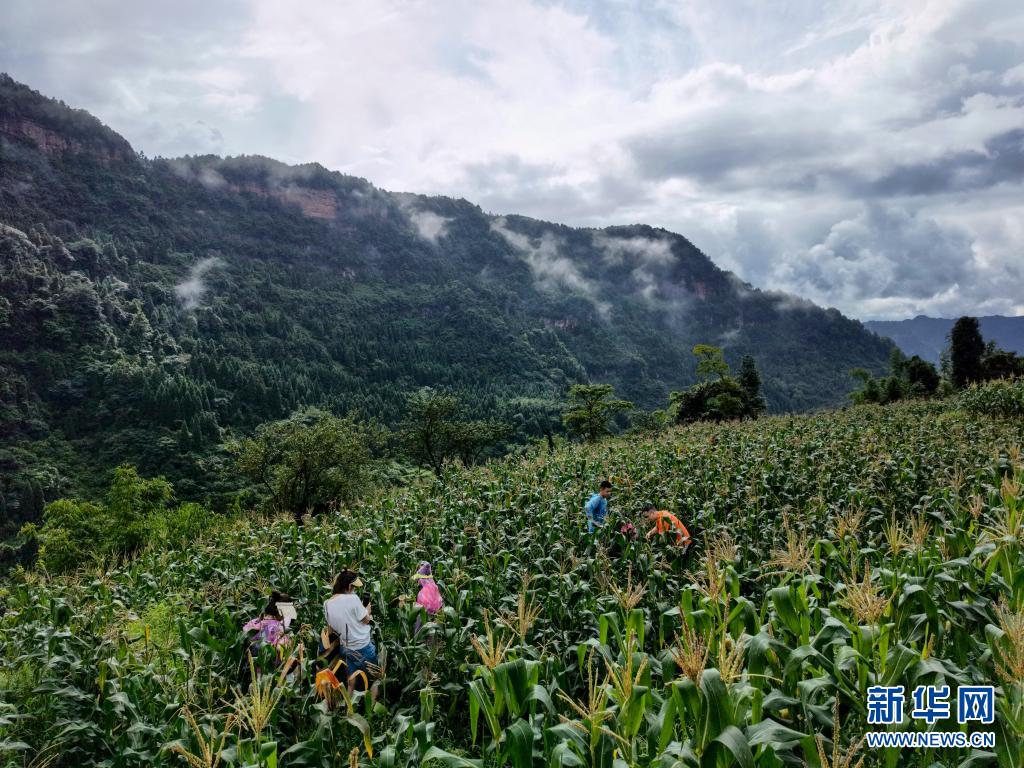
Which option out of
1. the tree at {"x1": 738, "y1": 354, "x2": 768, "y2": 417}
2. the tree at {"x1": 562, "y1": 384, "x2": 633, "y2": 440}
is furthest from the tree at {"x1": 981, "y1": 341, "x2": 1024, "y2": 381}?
the tree at {"x1": 562, "y1": 384, "x2": 633, "y2": 440}

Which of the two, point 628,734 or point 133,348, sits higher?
point 133,348

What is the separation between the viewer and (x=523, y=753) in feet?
10.6

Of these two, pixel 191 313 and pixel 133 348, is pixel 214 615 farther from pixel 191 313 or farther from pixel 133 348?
pixel 191 313

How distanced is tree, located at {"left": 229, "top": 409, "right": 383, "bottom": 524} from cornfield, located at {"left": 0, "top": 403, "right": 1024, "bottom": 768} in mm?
16234

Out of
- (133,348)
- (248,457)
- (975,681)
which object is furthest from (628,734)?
(133,348)

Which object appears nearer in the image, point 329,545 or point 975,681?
point 975,681

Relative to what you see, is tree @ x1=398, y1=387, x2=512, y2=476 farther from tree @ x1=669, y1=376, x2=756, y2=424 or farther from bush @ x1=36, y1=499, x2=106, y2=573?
bush @ x1=36, y1=499, x2=106, y2=573

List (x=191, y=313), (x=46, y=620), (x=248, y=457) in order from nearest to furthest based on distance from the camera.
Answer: (x=46, y=620) < (x=248, y=457) < (x=191, y=313)

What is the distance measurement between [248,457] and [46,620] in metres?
25.3

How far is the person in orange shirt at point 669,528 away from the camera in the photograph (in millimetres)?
8906

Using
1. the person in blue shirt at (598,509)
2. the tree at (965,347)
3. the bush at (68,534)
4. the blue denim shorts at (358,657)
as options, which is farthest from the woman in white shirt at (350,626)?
the tree at (965,347)

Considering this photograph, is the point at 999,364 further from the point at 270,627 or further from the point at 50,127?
the point at 50,127

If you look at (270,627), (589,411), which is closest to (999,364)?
(589,411)

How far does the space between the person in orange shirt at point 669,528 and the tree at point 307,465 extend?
2364cm
